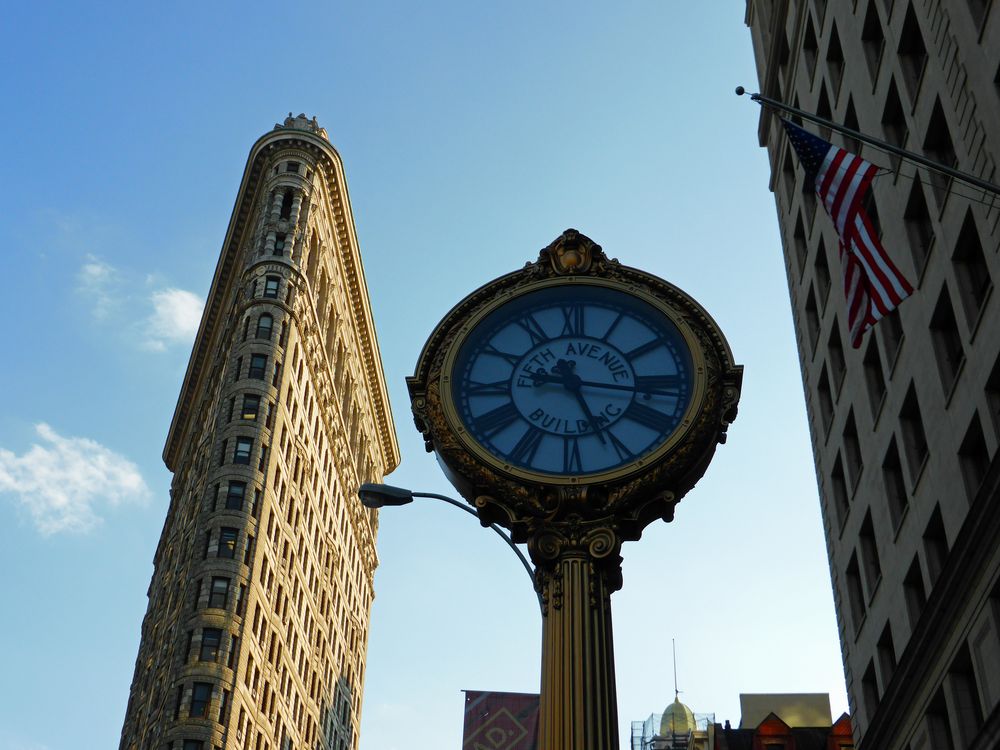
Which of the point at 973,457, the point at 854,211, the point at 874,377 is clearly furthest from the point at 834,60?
the point at 854,211

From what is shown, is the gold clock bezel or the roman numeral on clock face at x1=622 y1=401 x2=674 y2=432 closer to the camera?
the gold clock bezel

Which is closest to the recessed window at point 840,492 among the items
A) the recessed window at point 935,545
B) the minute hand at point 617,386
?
the recessed window at point 935,545

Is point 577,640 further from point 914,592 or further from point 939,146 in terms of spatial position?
point 914,592

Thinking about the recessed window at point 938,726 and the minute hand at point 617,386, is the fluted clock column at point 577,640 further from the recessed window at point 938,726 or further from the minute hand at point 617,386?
the recessed window at point 938,726

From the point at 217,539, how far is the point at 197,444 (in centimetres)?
1882

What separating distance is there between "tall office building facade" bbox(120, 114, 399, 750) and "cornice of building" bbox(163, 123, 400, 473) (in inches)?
5.9

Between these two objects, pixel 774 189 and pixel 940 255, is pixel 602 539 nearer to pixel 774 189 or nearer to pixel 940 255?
pixel 940 255

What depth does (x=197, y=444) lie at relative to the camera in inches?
3602

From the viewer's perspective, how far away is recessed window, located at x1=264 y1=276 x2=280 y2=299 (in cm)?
8550

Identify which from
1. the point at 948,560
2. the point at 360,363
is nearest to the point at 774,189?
the point at 948,560

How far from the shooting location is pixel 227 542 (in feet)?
242

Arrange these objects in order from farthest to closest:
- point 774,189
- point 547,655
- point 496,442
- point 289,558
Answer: point 289,558 → point 774,189 → point 496,442 → point 547,655

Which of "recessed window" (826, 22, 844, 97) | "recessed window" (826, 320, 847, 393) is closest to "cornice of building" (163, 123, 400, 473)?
"recessed window" (826, 22, 844, 97)

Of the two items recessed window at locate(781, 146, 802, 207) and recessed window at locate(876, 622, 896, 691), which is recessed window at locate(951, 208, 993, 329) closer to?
recessed window at locate(876, 622, 896, 691)
